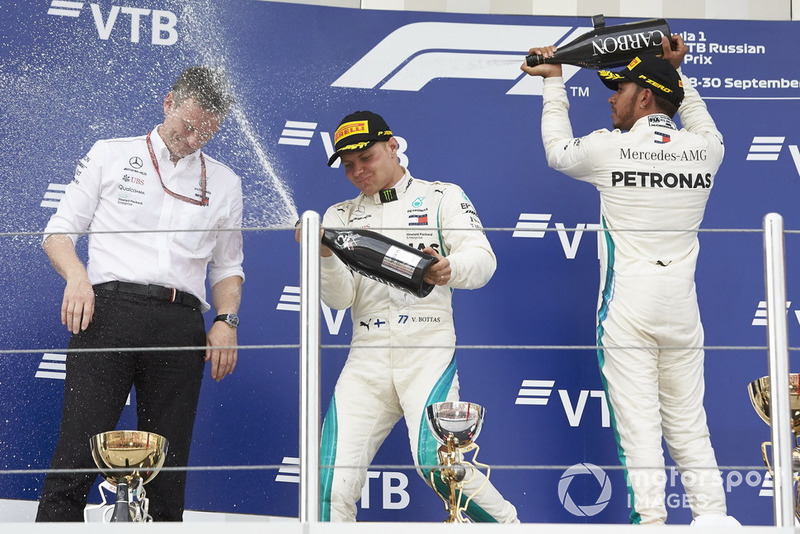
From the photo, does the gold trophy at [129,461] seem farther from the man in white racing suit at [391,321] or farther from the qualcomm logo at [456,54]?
the qualcomm logo at [456,54]

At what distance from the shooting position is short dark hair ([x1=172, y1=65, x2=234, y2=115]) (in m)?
3.12

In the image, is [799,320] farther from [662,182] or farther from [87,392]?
[87,392]

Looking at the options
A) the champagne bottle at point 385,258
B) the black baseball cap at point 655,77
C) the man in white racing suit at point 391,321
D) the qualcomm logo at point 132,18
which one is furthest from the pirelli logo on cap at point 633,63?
the qualcomm logo at point 132,18

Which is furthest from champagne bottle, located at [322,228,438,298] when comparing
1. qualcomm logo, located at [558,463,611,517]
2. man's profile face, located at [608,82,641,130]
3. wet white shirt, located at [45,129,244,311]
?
qualcomm logo, located at [558,463,611,517]

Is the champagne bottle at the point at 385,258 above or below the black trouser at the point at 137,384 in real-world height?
above

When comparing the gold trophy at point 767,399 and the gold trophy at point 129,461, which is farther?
the gold trophy at point 767,399

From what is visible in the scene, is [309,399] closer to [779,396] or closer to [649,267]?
[779,396]

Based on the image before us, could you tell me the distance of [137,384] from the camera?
295 cm

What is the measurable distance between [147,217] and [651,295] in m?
1.17

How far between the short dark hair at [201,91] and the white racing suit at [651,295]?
2.68 feet

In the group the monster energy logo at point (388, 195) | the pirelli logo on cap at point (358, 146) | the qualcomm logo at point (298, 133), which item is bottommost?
the monster energy logo at point (388, 195)

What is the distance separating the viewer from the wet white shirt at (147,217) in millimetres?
3004

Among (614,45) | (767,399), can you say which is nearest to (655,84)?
(614,45)

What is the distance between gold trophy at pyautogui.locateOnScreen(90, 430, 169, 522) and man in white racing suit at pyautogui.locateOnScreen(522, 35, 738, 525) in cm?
103
